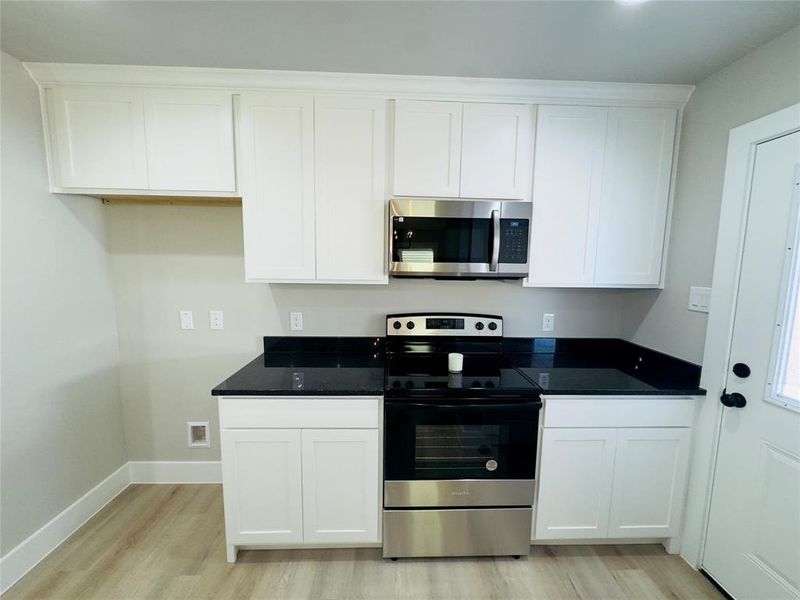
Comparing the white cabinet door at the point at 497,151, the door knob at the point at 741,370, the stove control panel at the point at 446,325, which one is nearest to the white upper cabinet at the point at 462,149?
the white cabinet door at the point at 497,151

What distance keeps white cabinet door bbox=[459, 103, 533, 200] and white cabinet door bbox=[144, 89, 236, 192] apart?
4.03ft

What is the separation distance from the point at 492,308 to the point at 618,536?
1.36 metres

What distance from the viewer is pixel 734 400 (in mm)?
1513

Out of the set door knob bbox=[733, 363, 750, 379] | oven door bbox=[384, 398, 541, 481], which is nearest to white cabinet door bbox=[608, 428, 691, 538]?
door knob bbox=[733, 363, 750, 379]

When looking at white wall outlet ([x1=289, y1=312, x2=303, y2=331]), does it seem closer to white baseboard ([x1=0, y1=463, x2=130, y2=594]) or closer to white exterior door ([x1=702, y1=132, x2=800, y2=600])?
white baseboard ([x1=0, y1=463, x2=130, y2=594])

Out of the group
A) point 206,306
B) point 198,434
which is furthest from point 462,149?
point 198,434

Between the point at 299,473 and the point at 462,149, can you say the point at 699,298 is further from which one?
the point at 299,473

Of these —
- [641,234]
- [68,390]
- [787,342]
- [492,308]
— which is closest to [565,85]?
[641,234]

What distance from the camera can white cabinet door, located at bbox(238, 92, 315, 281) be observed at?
67.9 inches

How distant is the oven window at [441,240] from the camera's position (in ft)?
5.82

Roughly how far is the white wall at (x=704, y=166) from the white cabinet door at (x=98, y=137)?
2817mm

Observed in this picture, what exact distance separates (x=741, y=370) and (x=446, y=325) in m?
1.37

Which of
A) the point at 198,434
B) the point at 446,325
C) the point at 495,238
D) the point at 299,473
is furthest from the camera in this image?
the point at 198,434

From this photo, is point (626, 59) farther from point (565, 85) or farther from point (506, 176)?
point (506, 176)
